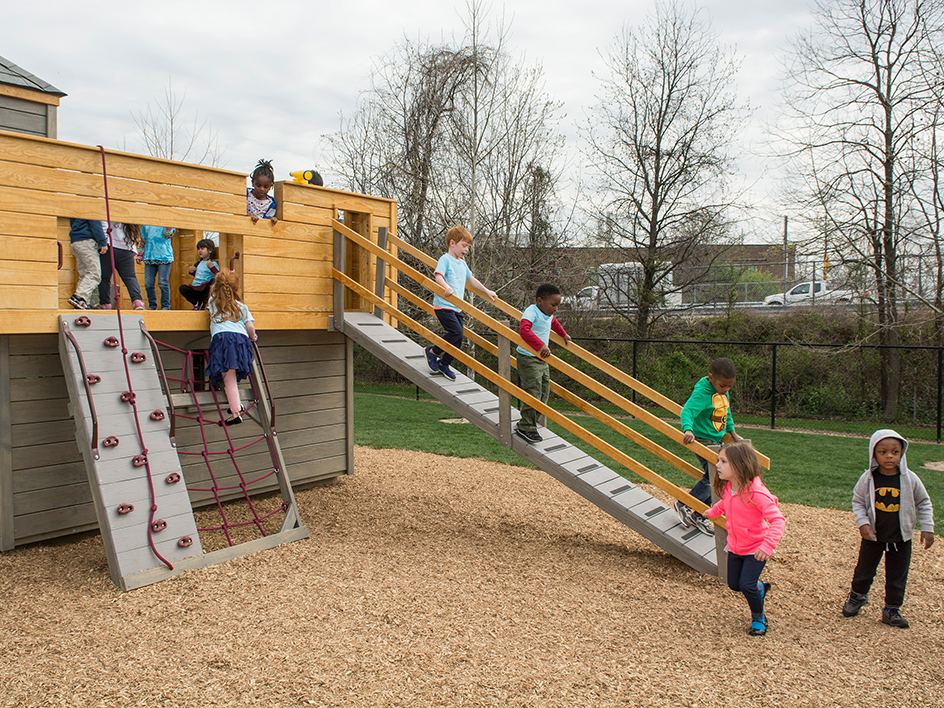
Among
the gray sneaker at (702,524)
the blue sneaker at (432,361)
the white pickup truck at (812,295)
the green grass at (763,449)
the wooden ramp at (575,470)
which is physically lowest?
the green grass at (763,449)

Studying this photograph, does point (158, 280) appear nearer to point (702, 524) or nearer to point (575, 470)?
point (575, 470)

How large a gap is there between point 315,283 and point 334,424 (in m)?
2.00

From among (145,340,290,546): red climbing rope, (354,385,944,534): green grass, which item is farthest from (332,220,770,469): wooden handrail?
(354,385,944,534): green grass

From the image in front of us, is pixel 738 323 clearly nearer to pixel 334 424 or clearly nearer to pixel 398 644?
pixel 334 424

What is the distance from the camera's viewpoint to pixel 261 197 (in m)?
6.90

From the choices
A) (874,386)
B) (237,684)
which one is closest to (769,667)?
(237,684)

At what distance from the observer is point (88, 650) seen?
3.99m

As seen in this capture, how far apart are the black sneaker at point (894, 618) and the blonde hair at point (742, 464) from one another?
4.52 feet

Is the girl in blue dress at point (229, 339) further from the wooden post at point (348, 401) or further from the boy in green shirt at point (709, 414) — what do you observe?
the boy in green shirt at point (709, 414)

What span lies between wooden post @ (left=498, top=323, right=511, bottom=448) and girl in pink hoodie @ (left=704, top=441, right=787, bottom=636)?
6.46ft

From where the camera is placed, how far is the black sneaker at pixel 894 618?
4.59m

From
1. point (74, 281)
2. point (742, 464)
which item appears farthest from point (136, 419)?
point (742, 464)

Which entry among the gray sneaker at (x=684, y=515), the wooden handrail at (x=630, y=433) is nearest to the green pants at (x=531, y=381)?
the wooden handrail at (x=630, y=433)

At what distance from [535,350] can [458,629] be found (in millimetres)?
2401
